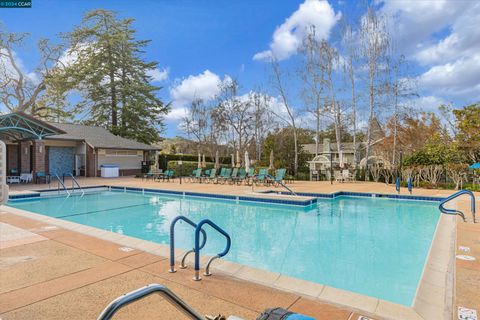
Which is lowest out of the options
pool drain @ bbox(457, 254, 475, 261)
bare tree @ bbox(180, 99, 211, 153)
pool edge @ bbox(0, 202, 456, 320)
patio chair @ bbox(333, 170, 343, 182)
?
pool edge @ bbox(0, 202, 456, 320)

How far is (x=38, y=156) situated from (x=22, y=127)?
8.41ft

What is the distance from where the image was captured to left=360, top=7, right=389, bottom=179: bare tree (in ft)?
69.8

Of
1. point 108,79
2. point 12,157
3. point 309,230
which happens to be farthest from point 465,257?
point 108,79

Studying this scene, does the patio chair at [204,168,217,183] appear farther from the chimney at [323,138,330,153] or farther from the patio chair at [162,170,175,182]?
the chimney at [323,138,330,153]

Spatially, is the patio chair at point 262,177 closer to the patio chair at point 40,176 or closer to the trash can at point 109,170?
the trash can at point 109,170

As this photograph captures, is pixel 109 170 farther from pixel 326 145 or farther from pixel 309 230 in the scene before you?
pixel 326 145

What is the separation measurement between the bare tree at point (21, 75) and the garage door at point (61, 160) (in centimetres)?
1056

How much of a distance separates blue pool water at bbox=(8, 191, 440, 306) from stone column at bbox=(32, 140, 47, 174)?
5.47 meters

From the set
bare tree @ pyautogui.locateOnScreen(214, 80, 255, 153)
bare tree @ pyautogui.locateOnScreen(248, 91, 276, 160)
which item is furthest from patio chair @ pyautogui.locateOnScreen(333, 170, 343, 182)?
bare tree @ pyautogui.locateOnScreen(214, 80, 255, 153)

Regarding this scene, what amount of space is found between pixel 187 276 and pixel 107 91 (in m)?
31.7

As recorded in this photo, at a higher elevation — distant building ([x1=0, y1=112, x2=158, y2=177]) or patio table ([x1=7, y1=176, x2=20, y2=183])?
distant building ([x1=0, y1=112, x2=158, y2=177])

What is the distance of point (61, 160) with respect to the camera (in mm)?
22641

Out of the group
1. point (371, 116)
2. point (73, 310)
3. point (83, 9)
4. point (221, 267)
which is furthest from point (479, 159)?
point (83, 9)

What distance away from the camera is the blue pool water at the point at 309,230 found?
507 cm
